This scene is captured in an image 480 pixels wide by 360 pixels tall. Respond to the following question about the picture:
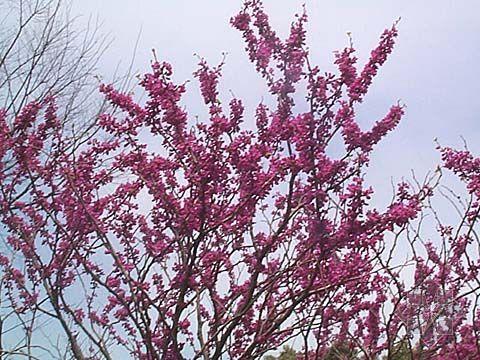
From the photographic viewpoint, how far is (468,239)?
17.9 feet

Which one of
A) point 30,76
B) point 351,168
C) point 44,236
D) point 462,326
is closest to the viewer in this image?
point 351,168

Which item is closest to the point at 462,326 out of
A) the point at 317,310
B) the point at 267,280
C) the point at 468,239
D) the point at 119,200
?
the point at 468,239

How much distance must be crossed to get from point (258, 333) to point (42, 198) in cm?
172

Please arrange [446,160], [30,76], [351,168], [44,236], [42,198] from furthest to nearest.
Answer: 1. [30,76]
2. [446,160]
3. [44,236]
4. [42,198]
5. [351,168]

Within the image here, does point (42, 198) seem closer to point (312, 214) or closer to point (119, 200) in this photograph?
point (119, 200)

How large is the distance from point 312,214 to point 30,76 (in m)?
3.67

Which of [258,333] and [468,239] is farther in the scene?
[468,239]

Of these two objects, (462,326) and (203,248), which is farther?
(462,326)

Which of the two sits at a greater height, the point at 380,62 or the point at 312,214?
the point at 380,62

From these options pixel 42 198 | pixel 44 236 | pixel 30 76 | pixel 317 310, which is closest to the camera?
pixel 317 310

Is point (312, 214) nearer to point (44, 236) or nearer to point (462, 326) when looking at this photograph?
point (44, 236)

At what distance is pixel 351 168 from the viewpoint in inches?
156

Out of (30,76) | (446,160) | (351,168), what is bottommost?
(351,168)

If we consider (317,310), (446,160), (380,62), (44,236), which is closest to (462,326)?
(446,160)
